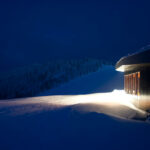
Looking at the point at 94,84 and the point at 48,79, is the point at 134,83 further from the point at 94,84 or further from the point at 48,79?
the point at 48,79

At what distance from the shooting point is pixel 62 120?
226 inches

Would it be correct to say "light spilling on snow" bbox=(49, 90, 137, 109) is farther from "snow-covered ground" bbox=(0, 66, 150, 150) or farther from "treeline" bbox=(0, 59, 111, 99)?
"treeline" bbox=(0, 59, 111, 99)

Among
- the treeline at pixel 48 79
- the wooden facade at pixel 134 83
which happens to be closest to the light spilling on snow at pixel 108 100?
the wooden facade at pixel 134 83

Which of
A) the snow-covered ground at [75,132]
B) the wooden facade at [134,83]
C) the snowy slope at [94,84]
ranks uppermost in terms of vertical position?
the wooden facade at [134,83]

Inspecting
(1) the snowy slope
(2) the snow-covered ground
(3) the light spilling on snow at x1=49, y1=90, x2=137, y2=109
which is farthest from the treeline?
(2) the snow-covered ground

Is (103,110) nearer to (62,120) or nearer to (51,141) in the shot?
(62,120)

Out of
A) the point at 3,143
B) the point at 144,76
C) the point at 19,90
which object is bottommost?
the point at 19,90

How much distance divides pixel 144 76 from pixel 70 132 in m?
4.94

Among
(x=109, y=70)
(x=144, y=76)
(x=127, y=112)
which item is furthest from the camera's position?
(x=109, y=70)

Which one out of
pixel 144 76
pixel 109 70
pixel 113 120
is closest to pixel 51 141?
pixel 113 120

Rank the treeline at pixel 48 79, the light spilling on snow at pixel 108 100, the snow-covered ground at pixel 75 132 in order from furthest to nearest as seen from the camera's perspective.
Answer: the treeline at pixel 48 79 → the light spilling on snow at pixel 108 100 → the snow-covered ground at pixel 75 132

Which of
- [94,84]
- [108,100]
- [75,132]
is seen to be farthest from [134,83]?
[94,84]

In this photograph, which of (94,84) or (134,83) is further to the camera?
(94,84)

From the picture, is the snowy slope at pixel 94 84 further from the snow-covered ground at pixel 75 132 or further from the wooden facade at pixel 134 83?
the snow-covered ground at pixel 75 132
